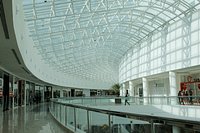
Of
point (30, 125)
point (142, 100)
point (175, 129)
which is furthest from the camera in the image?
point (142, 100)

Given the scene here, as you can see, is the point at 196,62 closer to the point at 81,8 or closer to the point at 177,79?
the point at 177,79

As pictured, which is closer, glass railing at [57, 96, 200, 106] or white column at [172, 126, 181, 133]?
white column at [172, 126, 181, 133]

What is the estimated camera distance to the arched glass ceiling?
966 inches

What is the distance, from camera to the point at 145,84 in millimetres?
38375

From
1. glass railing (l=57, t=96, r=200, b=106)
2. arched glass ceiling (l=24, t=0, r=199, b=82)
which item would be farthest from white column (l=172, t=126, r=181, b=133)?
arched glass ceiling (l=24, t=0, r=199, b=82)

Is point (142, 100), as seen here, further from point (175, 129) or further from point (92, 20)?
point (175, 129)

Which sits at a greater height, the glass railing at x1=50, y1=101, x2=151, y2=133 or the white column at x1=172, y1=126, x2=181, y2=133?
the white column at x1=172, y1=126, x2=181, y2=133

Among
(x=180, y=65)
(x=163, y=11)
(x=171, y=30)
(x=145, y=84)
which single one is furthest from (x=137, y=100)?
(x=145, y=84)

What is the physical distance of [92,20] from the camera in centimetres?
3281

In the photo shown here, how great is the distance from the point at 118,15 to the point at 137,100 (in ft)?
45.6

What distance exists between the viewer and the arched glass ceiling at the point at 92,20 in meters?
24.5

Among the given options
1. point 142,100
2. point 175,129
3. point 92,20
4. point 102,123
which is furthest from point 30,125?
point 92,20

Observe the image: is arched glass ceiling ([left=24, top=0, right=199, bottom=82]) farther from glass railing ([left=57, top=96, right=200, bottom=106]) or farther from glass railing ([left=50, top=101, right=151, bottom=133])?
glass railing ([left=50, top=101, right=151, bottom=133])

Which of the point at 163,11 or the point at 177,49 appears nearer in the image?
the point at 177,49
